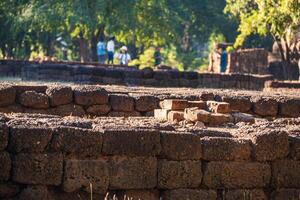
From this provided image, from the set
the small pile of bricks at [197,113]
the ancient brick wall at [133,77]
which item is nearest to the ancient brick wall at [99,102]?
the small pile of bricks at [197,113]

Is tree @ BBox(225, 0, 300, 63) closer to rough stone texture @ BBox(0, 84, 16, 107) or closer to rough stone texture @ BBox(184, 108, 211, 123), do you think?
rough stone texture @ BBox(0, 84, 16, 107)

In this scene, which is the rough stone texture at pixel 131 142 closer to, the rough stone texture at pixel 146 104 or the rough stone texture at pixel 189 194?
the rough stone texture at pixel 189 194

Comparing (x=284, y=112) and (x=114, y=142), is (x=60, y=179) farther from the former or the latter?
(x=284, y=112)

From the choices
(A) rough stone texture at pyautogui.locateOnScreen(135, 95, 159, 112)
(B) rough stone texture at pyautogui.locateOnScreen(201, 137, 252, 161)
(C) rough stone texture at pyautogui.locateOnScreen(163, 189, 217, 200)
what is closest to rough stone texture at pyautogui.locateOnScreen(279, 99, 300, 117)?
(A) rough stone texture at pyautogui.locateOnScreen(135, 95, 159, 112)

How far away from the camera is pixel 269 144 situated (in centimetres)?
867

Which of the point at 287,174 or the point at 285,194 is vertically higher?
the point at 287,174

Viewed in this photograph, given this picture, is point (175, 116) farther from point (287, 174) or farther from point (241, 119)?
point (287, 174)

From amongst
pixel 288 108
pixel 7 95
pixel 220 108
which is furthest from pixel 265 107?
pixel 7 95

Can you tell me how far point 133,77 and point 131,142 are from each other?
16.0 meters

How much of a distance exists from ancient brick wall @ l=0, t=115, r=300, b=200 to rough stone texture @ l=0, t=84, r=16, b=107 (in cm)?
509

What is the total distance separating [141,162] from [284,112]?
6759 millimetres

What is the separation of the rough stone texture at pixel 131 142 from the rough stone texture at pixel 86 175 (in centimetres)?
15

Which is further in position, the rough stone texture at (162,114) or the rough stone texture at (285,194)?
the rough stone texture at (162,114)

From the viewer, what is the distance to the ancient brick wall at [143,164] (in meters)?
7.68
